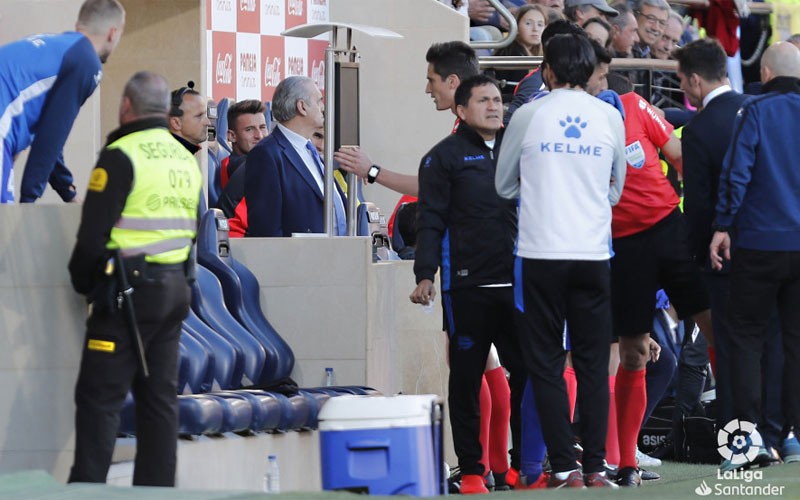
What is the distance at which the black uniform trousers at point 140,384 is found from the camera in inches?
244

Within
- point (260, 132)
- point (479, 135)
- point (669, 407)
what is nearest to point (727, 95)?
point (479, 135)

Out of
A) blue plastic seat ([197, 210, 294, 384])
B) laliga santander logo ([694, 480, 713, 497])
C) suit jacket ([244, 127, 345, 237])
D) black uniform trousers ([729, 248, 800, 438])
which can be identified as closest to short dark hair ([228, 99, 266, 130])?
suit jacket ([244, 127, 345, 237])

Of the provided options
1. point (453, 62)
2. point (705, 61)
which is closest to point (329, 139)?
point (453, 62)

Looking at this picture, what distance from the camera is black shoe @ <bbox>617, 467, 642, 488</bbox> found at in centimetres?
787

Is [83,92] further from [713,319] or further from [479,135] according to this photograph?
[713,319]

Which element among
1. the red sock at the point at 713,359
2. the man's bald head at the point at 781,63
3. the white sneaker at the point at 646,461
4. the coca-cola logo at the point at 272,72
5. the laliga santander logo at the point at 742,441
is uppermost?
the coca-cola logo at the point at 272,72

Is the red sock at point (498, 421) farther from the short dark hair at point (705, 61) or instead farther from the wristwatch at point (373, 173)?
the short dark hair at point (705, 61)

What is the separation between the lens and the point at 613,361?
27.9 feet

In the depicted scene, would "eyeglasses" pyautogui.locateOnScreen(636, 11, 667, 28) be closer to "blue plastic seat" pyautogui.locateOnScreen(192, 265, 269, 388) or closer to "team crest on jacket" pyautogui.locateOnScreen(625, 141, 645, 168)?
"team crest on jacket" pyautogui.locateOnScreen(625, 141, 645, 168)

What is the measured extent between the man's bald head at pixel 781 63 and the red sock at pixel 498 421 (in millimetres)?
1878

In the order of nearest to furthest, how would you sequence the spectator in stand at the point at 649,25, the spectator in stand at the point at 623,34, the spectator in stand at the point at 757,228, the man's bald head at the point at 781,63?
1. the spectator in stand at the point at 757,228
2. the man's bald head at the point at 781,63
3. the spectator in stand at the point at 623,34
4. the spectator in stand at the point at 649,25

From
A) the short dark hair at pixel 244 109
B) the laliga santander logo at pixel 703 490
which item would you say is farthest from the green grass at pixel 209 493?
the short dark hair at pixel 244 109

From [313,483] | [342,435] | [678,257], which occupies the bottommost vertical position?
[313,483]

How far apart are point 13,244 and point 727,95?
3.46 meters
